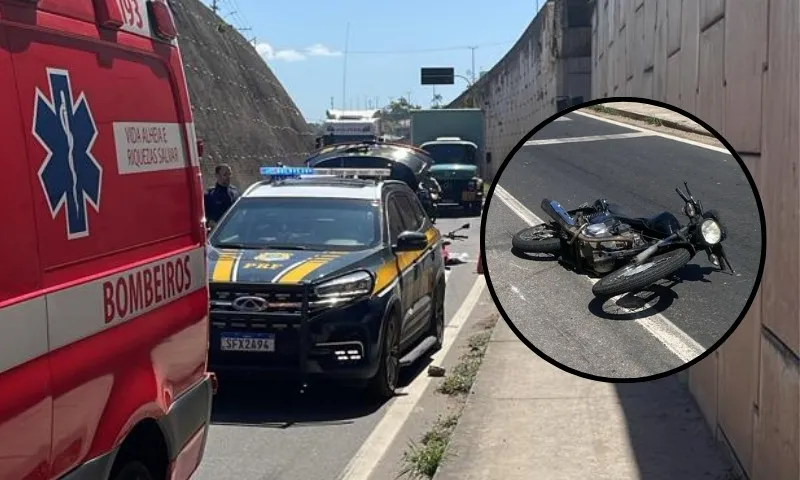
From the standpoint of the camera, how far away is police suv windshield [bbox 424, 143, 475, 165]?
34094 mm

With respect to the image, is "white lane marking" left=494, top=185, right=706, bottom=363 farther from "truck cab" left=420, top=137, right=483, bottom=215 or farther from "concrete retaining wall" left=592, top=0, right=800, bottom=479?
"truck cab" left=420, top=137, right=483, bottom=215

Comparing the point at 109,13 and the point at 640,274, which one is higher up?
the point at 109,13

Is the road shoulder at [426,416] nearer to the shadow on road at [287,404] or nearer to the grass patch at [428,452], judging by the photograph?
the grass patch at [428,452]

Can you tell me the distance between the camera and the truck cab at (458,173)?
3228 centimetres

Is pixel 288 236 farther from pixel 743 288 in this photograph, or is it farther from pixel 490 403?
pixel 743 288

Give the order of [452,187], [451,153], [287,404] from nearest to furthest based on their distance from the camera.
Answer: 1. [287,404]
2. [452,187]
3. [451,153]

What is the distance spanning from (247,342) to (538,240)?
610 centimetres

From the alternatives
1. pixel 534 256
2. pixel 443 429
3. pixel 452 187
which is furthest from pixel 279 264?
pixel 452 187

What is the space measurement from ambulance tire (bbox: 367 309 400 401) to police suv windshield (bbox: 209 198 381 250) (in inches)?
31.5

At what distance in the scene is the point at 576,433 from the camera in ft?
22.5

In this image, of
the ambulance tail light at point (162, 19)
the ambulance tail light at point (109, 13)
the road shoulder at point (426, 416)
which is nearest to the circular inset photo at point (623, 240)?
the ambulance tail light at point (109, 13)

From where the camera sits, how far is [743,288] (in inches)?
94.3

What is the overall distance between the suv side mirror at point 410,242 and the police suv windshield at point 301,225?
19 cm

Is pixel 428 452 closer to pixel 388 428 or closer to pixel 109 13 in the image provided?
pixel 388 428
